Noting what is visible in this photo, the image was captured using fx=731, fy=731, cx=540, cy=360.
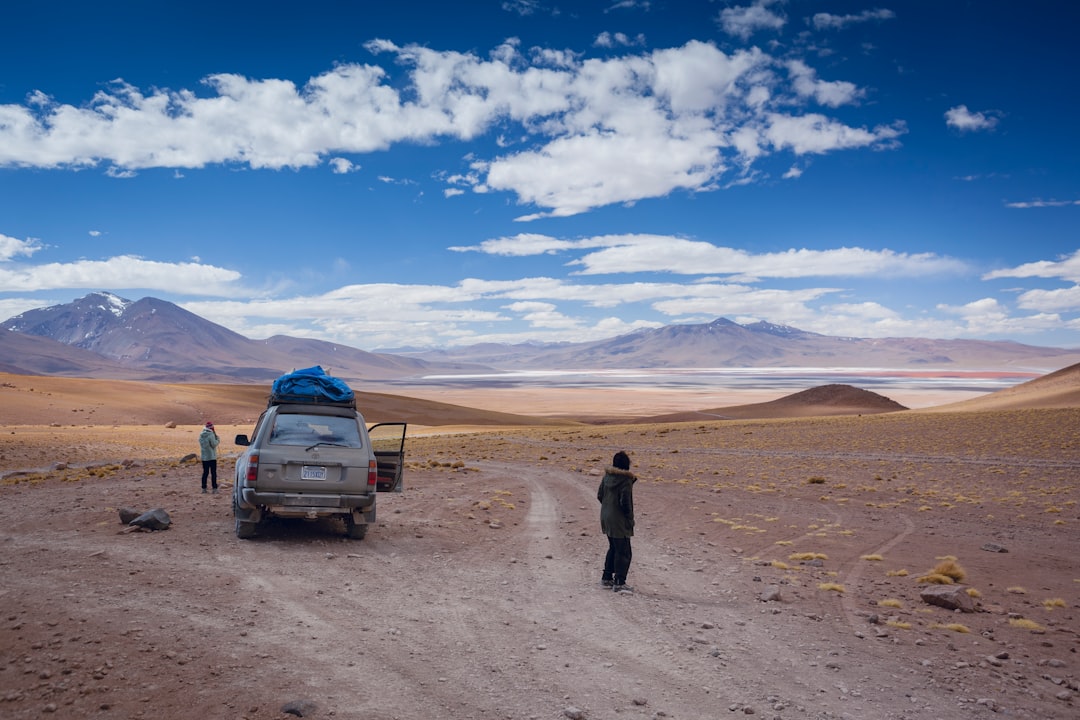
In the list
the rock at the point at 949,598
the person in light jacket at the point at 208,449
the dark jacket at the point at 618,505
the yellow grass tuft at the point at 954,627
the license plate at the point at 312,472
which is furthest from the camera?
the person in light jacket at the point at 208,449

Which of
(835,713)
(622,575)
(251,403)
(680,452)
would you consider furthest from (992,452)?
(251,403)

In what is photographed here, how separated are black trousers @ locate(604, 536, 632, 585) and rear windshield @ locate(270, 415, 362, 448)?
14.0ft

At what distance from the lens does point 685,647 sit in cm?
678

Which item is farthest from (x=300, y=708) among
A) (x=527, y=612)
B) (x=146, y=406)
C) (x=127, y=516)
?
(x=146, y=406)

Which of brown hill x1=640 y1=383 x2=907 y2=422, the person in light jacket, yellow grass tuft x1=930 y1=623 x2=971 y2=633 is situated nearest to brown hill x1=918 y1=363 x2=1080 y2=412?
brown hill x1=640 y1=383 x2=907 y2=422

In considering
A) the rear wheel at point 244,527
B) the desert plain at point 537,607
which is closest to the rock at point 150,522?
the desert plain at point 537,607

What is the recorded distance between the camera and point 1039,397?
60812mm

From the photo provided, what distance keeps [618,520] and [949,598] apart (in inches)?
155

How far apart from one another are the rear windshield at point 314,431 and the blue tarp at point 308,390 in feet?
3.14

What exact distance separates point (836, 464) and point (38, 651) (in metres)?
26.1

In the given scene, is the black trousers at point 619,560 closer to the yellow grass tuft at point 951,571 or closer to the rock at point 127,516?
the yellow grass tuft at point 951,571

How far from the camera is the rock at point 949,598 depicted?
336 inches

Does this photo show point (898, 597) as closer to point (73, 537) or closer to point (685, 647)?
point (685, 647)

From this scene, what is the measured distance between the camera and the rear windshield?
10.7 meters
